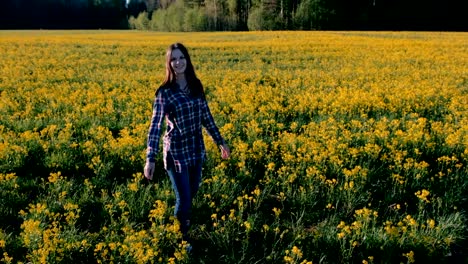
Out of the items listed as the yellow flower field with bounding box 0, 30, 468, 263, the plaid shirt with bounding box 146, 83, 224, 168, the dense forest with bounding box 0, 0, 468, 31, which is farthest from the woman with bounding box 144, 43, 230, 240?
the dense forest with bounding box 0, 0, 468, 31

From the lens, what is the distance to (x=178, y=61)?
3830mm

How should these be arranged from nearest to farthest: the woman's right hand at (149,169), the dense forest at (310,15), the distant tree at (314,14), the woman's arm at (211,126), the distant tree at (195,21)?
the woman's right hand at (149,169) → the woman's arm at (211,126) → the distant tree at (314,14) → the dense forest at (310,15) → the distant tree at (195,21)

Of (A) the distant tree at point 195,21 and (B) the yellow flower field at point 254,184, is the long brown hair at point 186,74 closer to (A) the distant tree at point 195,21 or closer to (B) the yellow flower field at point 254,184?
(B) the yellow flower field at point 254,184

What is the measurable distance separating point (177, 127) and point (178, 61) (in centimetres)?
64

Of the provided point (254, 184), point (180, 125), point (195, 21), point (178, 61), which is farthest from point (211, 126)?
point (195, 21)

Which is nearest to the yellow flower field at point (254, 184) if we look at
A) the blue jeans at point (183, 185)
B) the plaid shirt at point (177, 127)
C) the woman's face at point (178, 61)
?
the blue jeans at point (183, 185)

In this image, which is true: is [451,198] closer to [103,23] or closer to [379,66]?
[379,66]

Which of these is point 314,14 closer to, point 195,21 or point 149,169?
point 195,21

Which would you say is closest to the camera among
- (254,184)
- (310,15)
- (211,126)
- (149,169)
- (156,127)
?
(149,169)

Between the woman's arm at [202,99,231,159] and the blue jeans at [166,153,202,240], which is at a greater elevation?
the woman's arm at [202,99,231,159]

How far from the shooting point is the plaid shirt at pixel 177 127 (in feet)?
12.8

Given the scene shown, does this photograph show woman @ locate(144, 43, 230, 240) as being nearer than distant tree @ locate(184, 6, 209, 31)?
Yes

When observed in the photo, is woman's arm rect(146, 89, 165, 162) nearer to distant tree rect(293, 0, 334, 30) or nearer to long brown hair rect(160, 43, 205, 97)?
long brown hair rect(160, 43, 205, 97)

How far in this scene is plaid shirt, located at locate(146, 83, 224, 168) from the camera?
3.89 meters
